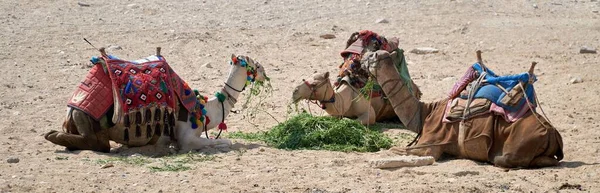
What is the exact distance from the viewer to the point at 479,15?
71.2 feet

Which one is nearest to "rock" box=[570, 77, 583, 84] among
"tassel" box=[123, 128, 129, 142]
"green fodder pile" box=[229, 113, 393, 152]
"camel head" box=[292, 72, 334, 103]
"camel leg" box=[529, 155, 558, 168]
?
"camel head" box=[292, 72, 334, 103]

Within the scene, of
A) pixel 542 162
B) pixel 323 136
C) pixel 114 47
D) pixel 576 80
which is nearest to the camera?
pixel 542 162

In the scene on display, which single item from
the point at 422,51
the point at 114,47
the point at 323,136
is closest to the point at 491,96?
the point at 323,136

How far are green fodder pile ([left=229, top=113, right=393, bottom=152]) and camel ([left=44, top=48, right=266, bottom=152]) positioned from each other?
542 mm

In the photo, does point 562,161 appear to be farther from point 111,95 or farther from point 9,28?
point 9,28

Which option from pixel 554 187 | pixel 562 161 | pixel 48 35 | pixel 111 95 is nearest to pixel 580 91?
pixel 562 161

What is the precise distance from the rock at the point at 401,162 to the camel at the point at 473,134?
1.15 feet

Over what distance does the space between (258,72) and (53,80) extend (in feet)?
14.8

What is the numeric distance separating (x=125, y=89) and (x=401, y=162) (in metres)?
2.83

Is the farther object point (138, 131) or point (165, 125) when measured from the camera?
point (165, 125)

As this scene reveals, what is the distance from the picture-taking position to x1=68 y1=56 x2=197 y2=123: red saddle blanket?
11148mm

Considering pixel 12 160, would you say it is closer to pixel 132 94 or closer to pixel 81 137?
pixel 81 137

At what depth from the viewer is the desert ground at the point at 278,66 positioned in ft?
32.1

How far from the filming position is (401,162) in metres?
10.3
